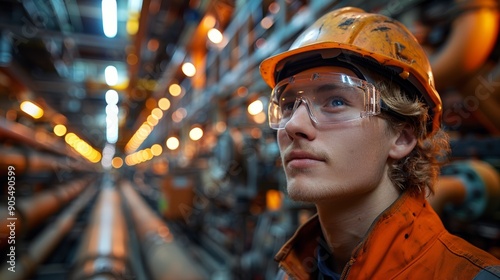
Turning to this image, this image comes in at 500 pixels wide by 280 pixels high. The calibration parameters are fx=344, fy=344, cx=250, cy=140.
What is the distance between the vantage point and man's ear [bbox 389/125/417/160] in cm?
117

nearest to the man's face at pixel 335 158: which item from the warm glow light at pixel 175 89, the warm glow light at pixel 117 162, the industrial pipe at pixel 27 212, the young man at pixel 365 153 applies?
the young man at pixel 365 153

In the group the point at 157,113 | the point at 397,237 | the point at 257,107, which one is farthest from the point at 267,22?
the point at 157,113

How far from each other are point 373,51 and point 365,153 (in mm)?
339

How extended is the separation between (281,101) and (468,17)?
4.49 feet

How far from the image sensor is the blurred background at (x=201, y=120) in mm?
2152

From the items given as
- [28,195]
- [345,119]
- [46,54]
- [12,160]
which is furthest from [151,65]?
[345,119]

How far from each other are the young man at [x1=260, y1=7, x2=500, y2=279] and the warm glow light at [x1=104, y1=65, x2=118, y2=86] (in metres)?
6.74

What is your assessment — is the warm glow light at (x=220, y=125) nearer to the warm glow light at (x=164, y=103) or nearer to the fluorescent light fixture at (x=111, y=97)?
the fluorescent light fixture at (x=111, y=97)

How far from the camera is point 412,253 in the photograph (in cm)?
97

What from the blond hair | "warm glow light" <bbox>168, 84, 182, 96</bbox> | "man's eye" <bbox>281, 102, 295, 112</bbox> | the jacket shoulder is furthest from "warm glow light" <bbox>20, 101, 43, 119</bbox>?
"warm glow light" <bbox>168, 84, 182, 96</bbox>

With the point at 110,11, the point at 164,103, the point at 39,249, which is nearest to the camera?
the point at 110,11

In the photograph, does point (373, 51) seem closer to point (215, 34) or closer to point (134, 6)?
point (134, 6)

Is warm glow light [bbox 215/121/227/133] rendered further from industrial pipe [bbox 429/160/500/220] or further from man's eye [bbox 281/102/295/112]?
man's eye [bbox 281/102/295/112]

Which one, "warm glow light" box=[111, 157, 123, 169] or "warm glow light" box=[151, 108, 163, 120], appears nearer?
"warm glow light" box=[151, 108, 163, 120]
